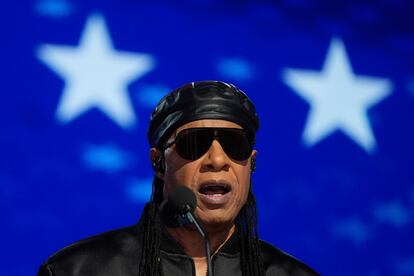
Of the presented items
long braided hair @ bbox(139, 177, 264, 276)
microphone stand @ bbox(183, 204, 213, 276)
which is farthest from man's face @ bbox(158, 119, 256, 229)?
microphone stand @ bbox(183, 204, 213, 276)

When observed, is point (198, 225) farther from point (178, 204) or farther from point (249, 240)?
point (249, 240)

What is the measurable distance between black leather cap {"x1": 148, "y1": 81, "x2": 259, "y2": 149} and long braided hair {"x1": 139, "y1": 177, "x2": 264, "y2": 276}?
0.13m

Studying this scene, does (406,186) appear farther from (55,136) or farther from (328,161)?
(55,136)

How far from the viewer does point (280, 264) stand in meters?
1.74

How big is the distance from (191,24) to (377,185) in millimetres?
722

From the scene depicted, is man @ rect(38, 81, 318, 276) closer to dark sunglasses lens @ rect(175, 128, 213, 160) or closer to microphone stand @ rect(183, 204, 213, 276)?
dark sunglasses lens @ rect(175, 128, 213, 160)

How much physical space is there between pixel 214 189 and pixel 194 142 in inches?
3.8

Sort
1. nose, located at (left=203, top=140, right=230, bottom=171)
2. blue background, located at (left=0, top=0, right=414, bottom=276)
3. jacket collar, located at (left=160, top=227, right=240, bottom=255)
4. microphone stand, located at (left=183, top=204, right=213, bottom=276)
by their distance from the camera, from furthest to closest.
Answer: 1. blue background, located at (left=0, top=0, right=414, bottom=276)
2. jacket collar, located at (left=160, top=227, right=240, bottom=255)
3. nose, located at (left=203, top=140, right=230, bottom=171)
4. microphone stand, located at (left=183, top=204, right=213, bottom=276)

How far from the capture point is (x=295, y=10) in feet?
7.86

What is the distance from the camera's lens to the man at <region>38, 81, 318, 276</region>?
154cm

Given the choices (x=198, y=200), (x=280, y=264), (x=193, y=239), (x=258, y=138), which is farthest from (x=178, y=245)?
(x=258, y=138)

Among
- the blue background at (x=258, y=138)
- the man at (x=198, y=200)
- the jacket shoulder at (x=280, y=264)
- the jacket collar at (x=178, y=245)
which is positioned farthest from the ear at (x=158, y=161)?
the blue background at (x=258, y=138)

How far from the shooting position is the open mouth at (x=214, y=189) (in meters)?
1.53

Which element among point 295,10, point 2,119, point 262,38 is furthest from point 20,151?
point 295,10
